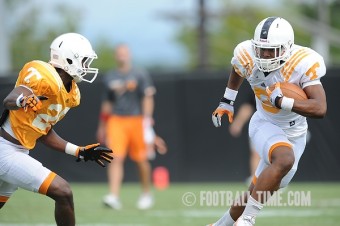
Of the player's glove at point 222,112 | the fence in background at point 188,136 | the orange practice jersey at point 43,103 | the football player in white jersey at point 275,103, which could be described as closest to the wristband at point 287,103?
the football player in white jersey at point 275,103

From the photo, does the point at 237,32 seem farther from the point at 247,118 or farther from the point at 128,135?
the point at 128,135

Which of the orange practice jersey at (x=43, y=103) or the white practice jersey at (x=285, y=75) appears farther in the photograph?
the white practice jersey at (x=285, y=75)

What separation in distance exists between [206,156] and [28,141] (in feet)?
22.4

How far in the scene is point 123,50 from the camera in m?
9.86

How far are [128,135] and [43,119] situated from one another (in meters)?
3.98

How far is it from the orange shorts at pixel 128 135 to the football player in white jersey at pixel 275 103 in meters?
3.25

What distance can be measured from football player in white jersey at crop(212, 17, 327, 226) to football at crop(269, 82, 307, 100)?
0.05m

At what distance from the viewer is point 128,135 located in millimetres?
9992

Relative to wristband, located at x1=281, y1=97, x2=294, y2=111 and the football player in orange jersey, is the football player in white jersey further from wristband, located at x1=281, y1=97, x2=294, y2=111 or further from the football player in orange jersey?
the football player in orange jersey

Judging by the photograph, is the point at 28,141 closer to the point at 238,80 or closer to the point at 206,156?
the point at 238,80

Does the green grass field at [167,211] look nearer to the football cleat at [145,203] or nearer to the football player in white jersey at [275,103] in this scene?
the football cleat at [145,203]

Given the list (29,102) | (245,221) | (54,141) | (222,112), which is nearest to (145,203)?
(222,112)

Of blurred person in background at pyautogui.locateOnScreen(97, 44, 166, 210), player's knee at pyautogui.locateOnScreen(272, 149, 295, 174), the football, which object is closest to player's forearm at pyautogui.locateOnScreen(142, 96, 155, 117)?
blurred person in background at pyautogui.locateOnScreen(97, 44, 166, 210)

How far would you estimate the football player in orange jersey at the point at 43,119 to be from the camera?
5.82 meters
